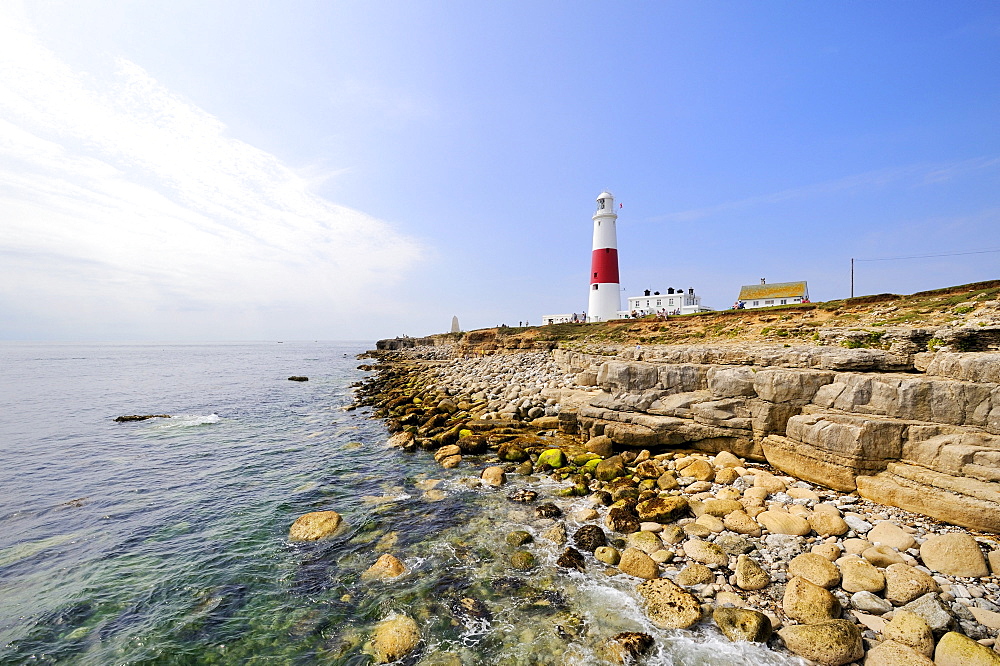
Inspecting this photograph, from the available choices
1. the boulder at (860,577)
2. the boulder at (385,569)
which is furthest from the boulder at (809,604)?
the boulder at (385,569)

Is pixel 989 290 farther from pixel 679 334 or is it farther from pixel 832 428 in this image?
pixel 832 428

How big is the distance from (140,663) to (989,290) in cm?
3227

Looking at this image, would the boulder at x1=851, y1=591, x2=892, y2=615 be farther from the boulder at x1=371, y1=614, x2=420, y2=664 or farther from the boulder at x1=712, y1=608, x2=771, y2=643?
the boulder at x1=371, y1=614, x2=420, y2=664

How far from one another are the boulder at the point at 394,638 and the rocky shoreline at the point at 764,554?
6.33ft

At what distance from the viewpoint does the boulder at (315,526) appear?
8.00 m

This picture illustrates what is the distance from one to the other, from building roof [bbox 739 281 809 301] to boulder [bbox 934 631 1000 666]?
1917 inches

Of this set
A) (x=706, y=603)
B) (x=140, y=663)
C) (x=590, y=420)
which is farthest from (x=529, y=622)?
(x=590, y=420)

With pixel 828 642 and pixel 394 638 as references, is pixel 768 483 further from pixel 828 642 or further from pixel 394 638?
pixel 394 638

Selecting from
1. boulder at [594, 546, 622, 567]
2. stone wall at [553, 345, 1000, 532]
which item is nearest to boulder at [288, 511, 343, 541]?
boulder at [594, 546, 622, 567]

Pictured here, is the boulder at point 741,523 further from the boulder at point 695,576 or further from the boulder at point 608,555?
the boulder at point 608,555

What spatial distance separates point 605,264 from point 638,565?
45395 mm

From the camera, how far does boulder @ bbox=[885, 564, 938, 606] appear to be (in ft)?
16.0

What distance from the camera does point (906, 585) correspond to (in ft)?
16.3

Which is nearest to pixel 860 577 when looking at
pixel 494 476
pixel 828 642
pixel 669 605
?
pixel 828 642
